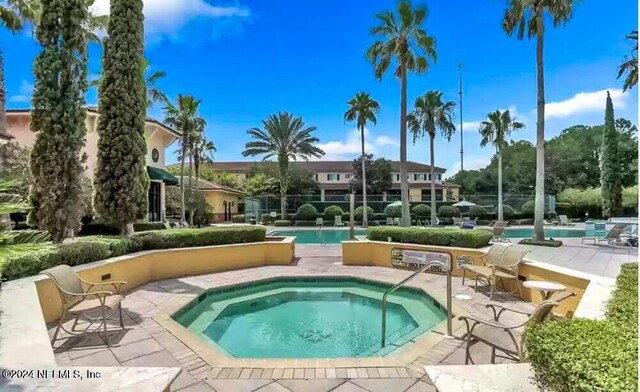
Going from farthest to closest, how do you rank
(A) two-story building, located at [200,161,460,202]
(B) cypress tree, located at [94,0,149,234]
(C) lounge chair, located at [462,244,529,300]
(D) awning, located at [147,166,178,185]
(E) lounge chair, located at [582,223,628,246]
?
(A) two-story building, located at [200,161,460,202] → (D) awning, located at [147,166,178,185] → (E) lounge chair, located at [582,223,628,246] → (B) cypress tree, located at [94,0,149,234] → (C) lounge chair, located at [462,244,529,300]

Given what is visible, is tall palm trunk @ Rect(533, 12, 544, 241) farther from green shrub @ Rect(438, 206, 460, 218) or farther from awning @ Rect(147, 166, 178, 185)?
awning @ Rect(147, 166, 178, 185)

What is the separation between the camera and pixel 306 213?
2941cm

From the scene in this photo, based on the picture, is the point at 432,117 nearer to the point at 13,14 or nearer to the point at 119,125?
the point at 119,125

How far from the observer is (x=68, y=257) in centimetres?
616

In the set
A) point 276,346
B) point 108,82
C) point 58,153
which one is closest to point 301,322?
point 276,346

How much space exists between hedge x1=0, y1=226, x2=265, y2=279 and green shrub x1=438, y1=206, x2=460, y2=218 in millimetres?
22700

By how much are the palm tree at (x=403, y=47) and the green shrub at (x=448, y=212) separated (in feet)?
51.9

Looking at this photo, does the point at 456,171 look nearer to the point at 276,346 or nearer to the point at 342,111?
the point at 342,111

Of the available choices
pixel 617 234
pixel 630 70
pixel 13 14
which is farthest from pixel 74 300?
pixel 617 234

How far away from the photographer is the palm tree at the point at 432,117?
2541cm

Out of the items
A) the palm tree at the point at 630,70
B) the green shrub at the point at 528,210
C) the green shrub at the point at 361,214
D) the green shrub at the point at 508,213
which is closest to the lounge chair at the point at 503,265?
the palm tree at the point at 630,70

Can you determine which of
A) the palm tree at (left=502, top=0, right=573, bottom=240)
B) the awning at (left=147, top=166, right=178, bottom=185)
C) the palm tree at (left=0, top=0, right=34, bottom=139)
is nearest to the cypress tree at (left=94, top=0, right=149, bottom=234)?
the palm tree at (left=0, top=0, right=34, bottom=139)

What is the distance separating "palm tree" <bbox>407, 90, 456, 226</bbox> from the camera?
2541cm

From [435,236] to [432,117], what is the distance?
18416 millimetres
